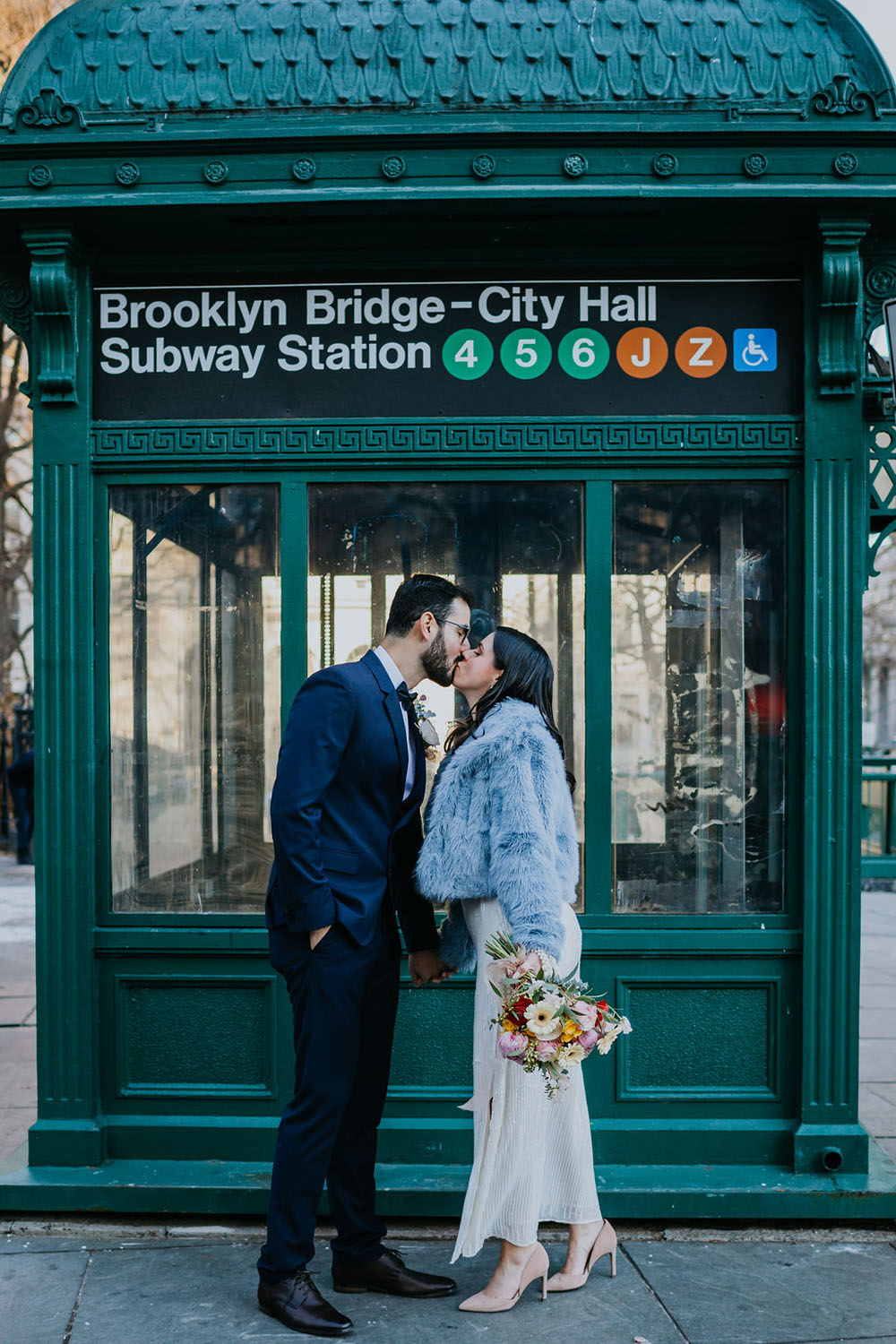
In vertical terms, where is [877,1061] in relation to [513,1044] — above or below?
below

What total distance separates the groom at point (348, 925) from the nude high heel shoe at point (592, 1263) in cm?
35

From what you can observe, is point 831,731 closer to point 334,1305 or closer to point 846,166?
point 846,166

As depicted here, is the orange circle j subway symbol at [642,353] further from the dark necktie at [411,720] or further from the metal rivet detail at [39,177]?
the metal rivet detail at [39,177]

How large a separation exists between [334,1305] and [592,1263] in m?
0.85

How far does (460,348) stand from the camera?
4.93 meters

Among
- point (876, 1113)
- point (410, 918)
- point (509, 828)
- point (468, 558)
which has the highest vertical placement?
point (468, 558)

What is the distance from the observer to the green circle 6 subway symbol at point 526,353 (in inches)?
194

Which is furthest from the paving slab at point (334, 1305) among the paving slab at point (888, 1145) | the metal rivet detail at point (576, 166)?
the metal rivet detail at point (576, 166)

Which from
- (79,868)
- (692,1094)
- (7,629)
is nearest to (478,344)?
(79,868)

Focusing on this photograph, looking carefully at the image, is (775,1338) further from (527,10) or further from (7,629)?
(7,629)

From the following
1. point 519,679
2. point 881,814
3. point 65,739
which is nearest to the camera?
point 519,679

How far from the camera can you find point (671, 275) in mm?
4941

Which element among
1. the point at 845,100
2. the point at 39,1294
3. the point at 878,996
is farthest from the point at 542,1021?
the point at 878,996

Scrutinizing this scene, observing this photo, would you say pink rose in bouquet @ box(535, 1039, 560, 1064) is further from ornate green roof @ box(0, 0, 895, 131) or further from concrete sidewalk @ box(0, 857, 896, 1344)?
ornate green roof @ box(0, 0, 895, 131)
